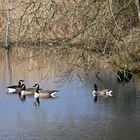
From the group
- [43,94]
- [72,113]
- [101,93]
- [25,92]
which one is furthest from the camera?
[25,92]

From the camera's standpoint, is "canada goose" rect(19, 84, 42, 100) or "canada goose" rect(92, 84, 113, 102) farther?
"canada goose" rect(19, 84, 42, 100)

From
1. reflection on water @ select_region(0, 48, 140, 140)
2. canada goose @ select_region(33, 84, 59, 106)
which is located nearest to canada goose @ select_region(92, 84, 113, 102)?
reflection on water @ select_region(0, 48, 140, 140)

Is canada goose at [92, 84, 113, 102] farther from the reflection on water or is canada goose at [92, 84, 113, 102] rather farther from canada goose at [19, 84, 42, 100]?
canada goose at [19, 84, 42, 100]

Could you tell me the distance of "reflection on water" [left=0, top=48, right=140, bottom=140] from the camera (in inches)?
504

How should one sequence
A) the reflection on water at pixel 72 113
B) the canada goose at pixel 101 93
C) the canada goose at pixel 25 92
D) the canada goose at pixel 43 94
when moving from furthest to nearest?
the canada goose at pixel 25 92 → the canada goose at pixel 43 94 → the canada goose at pixel 101 93 → the reflection on water at pixel 72 113

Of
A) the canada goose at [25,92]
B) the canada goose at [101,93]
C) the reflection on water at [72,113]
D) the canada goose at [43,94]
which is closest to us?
the reflection on water at [72,113]

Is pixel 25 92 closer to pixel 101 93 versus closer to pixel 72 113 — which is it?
pixel 101 93

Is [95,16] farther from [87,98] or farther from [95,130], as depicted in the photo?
[87,98]

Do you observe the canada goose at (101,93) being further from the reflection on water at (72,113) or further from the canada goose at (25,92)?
the canada goose at (25,92)

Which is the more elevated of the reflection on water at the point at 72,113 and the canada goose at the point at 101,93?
the canada goose at the point at 101,93

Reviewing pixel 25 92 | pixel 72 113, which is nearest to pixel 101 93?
pixel 72 113

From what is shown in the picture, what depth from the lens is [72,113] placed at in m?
15.4

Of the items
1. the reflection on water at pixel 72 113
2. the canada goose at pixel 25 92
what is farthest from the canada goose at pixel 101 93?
the canada goose at pixel 25 92

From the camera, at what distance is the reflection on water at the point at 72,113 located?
12792 millimetres
